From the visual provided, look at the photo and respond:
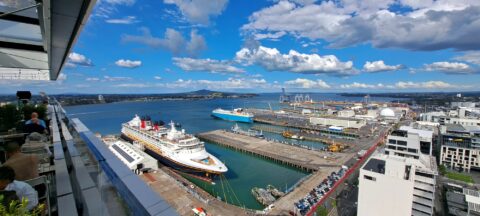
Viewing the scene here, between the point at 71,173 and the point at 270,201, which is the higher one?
the point at 71,173

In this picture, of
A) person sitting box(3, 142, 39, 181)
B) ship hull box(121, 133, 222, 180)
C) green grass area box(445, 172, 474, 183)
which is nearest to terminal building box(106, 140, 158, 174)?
ship hull box(121, 133, 222, 180)

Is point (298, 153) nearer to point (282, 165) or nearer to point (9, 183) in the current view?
point (282, 165)

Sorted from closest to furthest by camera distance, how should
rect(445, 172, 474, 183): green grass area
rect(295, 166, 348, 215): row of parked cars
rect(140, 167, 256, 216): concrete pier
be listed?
rect(140, 167, 256, 216): concrete pier → rect(295, 166, 348, 215): row of parked cars → rect(445, 172, 474, 183): green grass area

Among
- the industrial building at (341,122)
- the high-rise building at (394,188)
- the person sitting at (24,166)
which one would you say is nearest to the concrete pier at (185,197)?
the high-rise building at (394,188)

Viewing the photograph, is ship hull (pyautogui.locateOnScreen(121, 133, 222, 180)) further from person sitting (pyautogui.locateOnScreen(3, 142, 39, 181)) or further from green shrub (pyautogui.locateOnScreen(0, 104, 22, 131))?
person sitting (pyautogui.locateOnScreen(3, 142, 39, 181))

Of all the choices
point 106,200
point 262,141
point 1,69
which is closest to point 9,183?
point 106,200

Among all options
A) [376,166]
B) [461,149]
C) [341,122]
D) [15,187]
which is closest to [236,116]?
[341,122]
